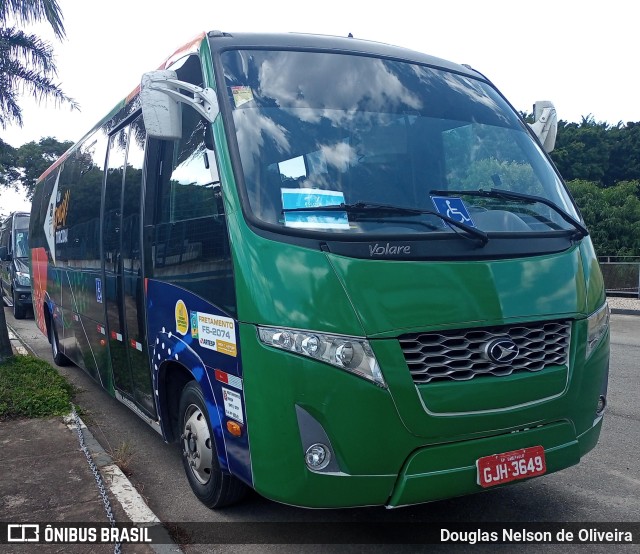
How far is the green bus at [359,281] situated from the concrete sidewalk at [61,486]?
51 centimetres

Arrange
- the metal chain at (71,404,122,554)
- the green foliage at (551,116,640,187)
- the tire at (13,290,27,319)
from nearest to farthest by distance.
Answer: the metal chain at (71,404,122,554) → the tire at (13,290,27,319) → the green foliage at (551,116,640,187)

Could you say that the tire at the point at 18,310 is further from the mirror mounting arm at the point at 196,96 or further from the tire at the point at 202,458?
the mirror mounting arm at the point at 196,96

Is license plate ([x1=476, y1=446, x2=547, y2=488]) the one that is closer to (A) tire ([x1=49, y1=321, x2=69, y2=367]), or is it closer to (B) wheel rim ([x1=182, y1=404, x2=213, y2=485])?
(B) wheel rim ([x1=182, y1=404, x2=213, y2=485])

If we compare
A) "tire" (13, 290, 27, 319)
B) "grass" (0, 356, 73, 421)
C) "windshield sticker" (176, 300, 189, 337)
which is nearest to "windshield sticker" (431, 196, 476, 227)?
"windshield sticker" (176, 300, 189, 337)

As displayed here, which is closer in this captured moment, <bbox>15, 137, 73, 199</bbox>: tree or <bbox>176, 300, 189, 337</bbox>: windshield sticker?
<bbox>176, 300, 189, 337</bbox>: windshield sticker

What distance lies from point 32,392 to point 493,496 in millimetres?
4959

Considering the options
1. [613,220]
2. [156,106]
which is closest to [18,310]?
[156,106]

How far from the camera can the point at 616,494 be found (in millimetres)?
4559

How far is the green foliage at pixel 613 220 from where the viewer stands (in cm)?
2770

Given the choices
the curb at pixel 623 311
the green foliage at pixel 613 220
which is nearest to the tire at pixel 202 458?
the curb at pixel 623 311

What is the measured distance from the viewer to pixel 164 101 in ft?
13.2

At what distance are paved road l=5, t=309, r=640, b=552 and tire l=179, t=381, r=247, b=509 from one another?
0.14 meters

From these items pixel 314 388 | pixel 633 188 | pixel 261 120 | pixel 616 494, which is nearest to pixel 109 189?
pixel 261 120

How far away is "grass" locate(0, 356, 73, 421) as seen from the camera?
22.1ft
